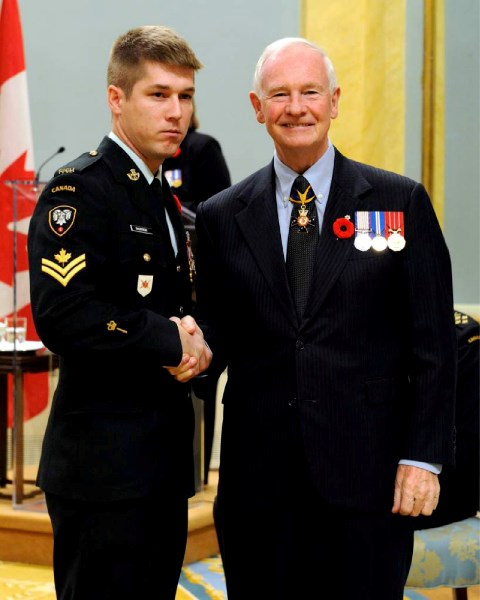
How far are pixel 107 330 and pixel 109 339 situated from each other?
0.06 feet

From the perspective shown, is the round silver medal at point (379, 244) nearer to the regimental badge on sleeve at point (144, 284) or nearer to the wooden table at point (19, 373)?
the regimental badge on sleeve at point (144, 284)

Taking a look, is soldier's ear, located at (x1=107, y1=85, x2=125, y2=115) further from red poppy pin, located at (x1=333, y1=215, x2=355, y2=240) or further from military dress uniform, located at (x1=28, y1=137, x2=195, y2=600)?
red poppy pin, located at (x1=333, y1=215, x2=355, y2=240)

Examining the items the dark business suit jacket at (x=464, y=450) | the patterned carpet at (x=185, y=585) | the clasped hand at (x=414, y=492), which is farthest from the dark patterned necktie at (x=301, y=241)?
the patterned carpet at (x=185, y=585)

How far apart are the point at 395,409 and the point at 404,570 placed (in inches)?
14.4

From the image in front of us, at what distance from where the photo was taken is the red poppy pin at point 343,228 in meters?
2.23

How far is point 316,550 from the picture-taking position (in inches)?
87.5

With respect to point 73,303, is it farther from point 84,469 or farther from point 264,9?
point 264,9

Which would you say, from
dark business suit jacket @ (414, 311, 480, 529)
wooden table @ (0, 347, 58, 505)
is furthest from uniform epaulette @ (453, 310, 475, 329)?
wooden table @ (0, 347, 58, 505)

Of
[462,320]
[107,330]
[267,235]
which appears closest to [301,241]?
[267,235]

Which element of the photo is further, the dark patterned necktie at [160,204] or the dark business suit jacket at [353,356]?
the dark patterned necktie at [160,204]

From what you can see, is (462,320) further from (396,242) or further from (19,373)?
(19,373)

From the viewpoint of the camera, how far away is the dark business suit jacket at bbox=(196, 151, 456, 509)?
218cm

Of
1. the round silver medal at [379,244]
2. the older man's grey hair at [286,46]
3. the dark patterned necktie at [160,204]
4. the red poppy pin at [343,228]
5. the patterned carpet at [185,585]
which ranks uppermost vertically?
the older man's grey hair at [286,46]

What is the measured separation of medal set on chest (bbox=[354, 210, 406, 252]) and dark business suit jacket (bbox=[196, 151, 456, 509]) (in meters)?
0.01
